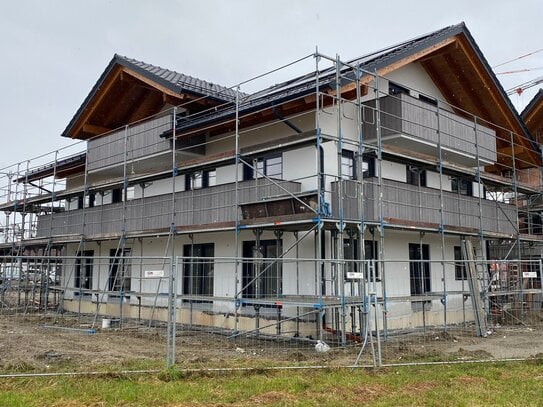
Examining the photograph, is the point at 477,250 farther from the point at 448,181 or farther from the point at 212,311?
the point at 212,311

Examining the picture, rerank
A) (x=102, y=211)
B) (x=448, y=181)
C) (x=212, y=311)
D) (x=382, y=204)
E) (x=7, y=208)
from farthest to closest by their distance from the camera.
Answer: (x=7, y=208) < (x=102, y=211) < (x=448, y=181) < (x=212, y=311) < (x=382, y=204)

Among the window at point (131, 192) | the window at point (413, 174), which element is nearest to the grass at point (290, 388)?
the window at point (413, 174)

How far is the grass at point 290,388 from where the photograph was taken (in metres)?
7.13

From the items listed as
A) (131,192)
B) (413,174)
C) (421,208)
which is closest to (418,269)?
(421,208)

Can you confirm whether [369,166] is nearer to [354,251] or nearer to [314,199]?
[354,251]

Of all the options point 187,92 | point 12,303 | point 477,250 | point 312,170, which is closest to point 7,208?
point 12,303

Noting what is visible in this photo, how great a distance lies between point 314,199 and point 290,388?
657 centimetres

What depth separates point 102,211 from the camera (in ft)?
71.3

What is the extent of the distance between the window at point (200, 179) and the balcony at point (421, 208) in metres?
5.47

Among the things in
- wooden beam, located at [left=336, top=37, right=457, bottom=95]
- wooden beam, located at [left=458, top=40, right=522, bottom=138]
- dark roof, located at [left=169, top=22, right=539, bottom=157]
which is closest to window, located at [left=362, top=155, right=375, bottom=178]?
wooden beam, located at [left=336, top=37, right=457, bottom=95]

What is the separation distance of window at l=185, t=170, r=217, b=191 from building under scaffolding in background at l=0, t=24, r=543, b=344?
0.08 m

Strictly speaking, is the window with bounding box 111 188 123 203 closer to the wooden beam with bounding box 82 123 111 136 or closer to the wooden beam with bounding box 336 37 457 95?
the wooden beam with bounding box 82 123 111 136

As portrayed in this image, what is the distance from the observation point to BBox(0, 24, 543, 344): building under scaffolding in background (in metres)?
14.5

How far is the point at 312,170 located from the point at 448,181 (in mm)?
6964
